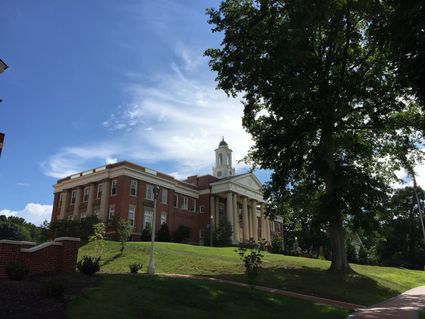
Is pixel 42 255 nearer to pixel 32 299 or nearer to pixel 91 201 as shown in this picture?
pixel 32 299

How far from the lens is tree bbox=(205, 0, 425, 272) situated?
907 inches

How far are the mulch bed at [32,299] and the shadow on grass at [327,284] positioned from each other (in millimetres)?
11934

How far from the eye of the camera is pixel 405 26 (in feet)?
33.2

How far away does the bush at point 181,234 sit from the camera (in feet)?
179

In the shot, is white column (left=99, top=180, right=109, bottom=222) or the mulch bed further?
white column (left=99, top=180, right=109, bottom=222)

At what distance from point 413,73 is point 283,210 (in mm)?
21227

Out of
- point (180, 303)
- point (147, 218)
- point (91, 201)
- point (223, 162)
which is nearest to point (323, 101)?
point (180, 303)

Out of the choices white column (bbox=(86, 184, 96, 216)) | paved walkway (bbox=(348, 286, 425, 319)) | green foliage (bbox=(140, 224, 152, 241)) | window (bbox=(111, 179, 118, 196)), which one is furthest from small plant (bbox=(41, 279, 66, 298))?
white column (bbox=(86, 184, 96, 216))

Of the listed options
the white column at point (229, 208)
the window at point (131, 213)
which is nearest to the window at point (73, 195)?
the window at point (131, 213)

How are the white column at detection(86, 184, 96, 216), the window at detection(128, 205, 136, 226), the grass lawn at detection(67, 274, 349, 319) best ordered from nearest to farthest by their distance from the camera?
the grass lawn at detection(67, 274, 349, 319)
the window at detection(128, 205, 136, 226)
the white column at detection(86, 184, 96, 216)

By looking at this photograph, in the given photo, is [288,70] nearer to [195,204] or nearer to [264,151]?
[264,151]

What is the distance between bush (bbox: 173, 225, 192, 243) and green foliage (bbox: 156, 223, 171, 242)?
6.60 ft

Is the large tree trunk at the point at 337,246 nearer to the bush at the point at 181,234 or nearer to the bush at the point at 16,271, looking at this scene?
the bush at the point at 16,271

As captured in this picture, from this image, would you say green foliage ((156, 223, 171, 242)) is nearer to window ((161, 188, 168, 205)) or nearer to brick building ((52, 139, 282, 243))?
brick building ((52, 139, 282, 243))
